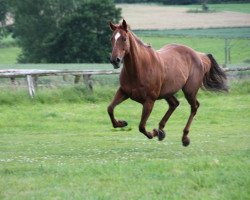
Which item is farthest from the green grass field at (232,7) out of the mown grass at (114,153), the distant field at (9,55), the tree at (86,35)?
the mown grass at (114,153)

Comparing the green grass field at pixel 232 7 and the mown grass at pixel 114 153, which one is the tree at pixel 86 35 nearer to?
the green grass field at pixel 232 7

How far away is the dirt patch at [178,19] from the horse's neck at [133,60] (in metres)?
53.3

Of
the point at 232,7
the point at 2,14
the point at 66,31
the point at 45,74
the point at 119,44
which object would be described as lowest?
the point at 2,14

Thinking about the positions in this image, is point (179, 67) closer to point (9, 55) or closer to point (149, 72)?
point (149, 72)

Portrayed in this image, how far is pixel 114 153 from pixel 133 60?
1.78 meters

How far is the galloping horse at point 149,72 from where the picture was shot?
13.1 metres

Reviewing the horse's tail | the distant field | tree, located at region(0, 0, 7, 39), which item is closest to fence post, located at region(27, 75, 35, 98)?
the horse's tail

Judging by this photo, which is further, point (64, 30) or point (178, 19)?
point (178, 19)

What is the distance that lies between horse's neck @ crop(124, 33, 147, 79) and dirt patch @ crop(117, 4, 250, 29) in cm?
5334

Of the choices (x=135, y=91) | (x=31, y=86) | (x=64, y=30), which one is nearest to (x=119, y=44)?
(x=135, y=91)

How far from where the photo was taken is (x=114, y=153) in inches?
Result: 516

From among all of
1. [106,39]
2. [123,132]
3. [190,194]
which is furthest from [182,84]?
[106,39]

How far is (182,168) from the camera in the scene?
395 inches

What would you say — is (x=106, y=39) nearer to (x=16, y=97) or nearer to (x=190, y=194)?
(x=16, y=97)
